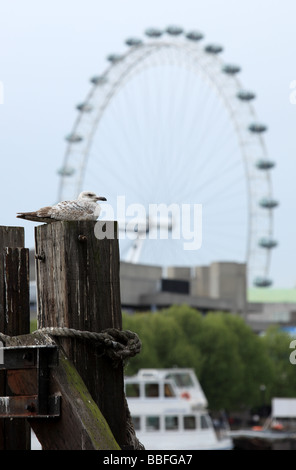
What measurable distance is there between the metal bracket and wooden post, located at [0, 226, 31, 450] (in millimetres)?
1049

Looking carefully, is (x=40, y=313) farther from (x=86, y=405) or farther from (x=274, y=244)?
(x=274, y=244)

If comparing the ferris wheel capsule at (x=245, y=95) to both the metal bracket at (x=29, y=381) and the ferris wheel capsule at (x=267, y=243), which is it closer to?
the ferris wheel capsule at (x=267, y=243)

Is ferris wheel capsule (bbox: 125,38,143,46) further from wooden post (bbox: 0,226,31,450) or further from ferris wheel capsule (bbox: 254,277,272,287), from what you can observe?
wooden post (bbox: 0,226,31,450)

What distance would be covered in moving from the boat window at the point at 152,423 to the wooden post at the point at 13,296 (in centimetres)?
4972

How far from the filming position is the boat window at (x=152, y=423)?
59519 millimetres

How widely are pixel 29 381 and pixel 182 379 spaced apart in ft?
184

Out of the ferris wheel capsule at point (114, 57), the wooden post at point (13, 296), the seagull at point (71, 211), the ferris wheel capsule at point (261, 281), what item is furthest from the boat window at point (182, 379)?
the ferris wheel capsule at point (261, 281)

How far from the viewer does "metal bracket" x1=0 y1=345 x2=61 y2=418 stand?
8.52 m

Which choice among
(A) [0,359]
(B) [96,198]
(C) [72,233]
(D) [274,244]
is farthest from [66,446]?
(D) [274,244]

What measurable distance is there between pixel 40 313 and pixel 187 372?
55.5 m

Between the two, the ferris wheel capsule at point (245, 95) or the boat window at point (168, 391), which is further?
the ferris wheel capsule at point (245, 95)

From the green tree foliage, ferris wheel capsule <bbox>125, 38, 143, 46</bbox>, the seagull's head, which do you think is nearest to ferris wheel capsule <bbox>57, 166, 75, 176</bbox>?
ferris wheel capsule <bbox>125, 38, 143, 46</bbox>

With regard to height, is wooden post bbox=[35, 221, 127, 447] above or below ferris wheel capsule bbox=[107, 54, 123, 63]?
below

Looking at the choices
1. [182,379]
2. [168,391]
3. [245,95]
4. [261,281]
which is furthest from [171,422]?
[261,281]
